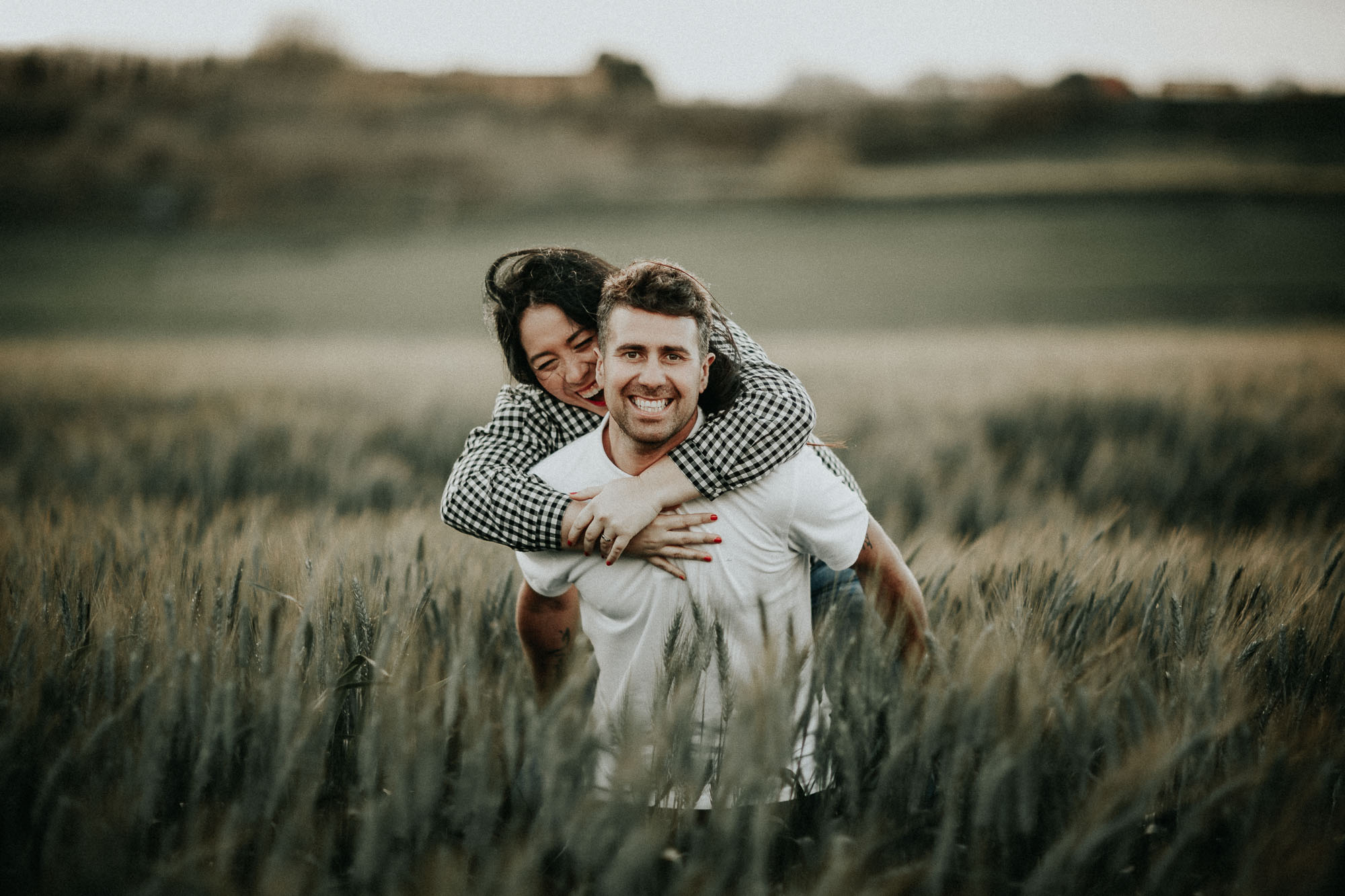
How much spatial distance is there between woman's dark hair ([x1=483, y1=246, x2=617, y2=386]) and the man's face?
510 millimetres

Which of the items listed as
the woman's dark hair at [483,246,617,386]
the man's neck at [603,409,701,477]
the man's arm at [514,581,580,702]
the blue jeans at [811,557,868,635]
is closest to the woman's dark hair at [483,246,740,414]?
the woman's dark hair at [483,246,617,386]

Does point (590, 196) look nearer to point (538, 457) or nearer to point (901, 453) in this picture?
point (901, 453)

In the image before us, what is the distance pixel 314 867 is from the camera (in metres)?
1.03

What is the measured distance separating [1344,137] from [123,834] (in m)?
24.0

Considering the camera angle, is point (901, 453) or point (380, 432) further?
point (380, 432)

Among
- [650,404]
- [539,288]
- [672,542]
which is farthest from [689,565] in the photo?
[539,288]

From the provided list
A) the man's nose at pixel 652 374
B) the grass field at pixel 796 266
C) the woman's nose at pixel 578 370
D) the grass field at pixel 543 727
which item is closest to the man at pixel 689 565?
the man's nose at pixel 652 374

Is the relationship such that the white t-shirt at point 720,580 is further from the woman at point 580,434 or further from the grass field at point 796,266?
the grass field at point 796,266

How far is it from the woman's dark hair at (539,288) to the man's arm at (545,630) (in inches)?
22.7

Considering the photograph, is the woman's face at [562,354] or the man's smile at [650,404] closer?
the man's smile at [650,404]

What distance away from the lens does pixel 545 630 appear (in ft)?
5.41

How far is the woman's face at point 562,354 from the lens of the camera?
1840mm

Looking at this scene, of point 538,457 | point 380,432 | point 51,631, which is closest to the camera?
point 51,631

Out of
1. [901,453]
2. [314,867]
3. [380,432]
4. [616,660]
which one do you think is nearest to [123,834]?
[314,867]
